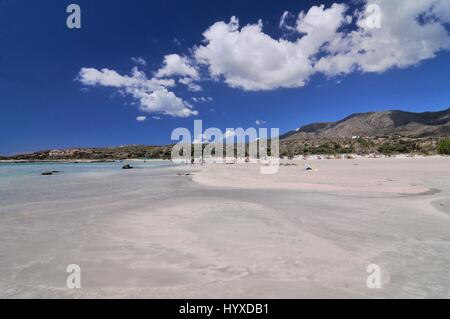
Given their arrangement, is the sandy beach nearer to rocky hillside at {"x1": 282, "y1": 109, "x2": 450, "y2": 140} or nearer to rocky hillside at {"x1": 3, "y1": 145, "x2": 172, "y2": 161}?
rocky hillside at {"x1": 3, "y1": 145, "x2": 172, "y2": 161}

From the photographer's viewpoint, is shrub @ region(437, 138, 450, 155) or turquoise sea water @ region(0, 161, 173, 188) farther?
shrub @ region(437, 138, 450, 155)

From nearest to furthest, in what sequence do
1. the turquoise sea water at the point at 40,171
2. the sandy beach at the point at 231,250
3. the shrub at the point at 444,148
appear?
the sandy beach at the point at 231,250 → the turquoise sea water at the point at 40,171 → the shrub at the point at 444,148

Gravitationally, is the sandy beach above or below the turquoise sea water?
below

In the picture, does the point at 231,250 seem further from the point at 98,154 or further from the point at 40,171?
the point at 98,154

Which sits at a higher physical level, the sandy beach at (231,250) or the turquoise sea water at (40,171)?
the turquoise sea water at (40,171)

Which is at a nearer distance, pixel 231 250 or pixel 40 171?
pixel 231 250

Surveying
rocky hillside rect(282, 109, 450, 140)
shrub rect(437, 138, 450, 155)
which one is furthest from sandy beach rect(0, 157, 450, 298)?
rocky hillside rect(282, 109, 450, 140)

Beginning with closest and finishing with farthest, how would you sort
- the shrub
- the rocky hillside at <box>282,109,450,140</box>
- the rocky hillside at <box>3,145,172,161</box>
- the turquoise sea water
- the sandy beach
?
the sandy beach < the turquoise sea water < the shrub < the rocky hillside at <box>3,145,172,161</box> < the rocky hillside at <box>282,109,450,140</box>

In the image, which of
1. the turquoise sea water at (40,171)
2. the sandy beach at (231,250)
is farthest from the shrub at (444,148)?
the turquoise sea water at (40,171)

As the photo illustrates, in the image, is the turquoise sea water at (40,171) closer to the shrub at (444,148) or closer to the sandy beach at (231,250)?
the sandy beach at (231,250)

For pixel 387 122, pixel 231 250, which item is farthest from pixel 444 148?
pixel 387 122

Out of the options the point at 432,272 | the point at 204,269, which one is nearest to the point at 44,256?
the point at 204,269

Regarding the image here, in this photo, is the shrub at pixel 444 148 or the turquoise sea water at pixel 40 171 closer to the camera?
the turquoise sea water at pixel 40 171
